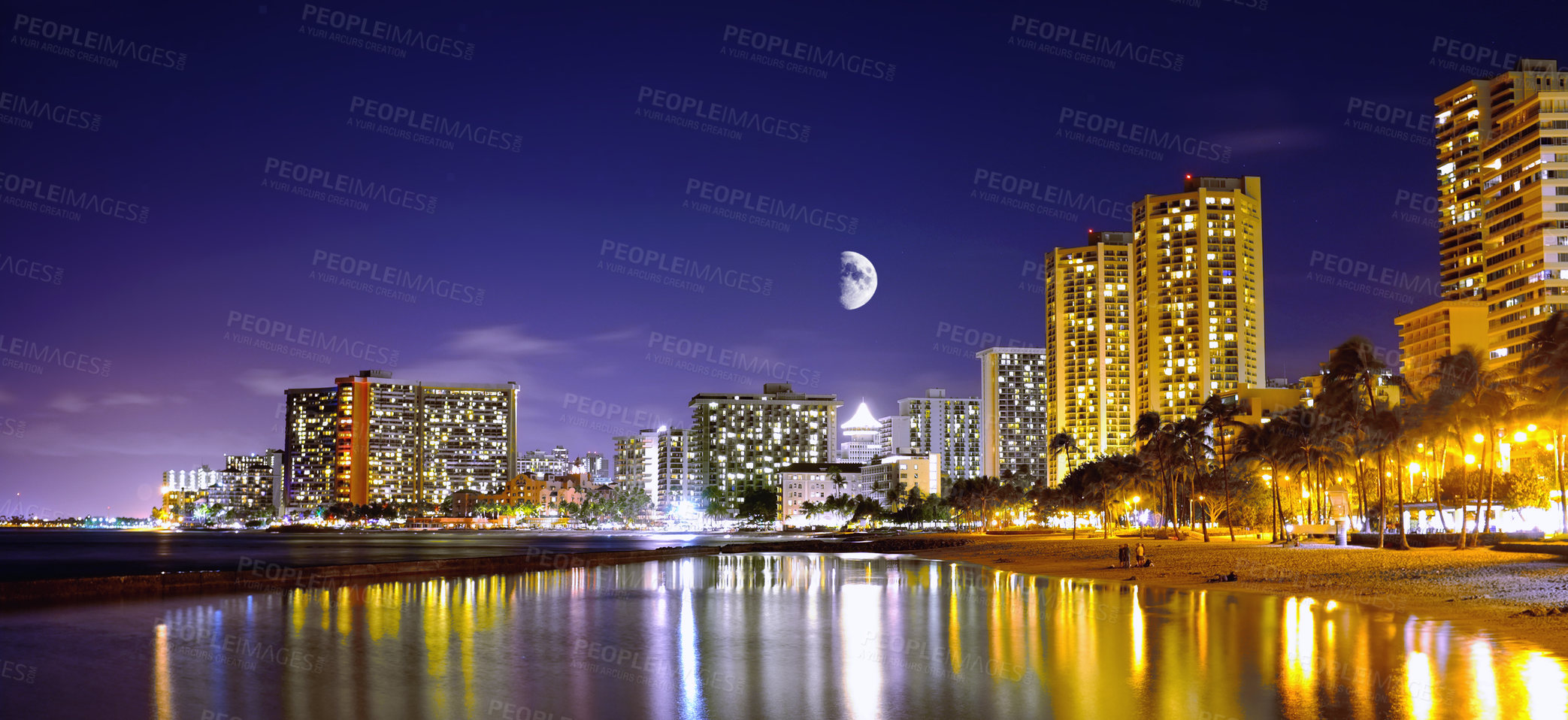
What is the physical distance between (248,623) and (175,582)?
2135 centimetres

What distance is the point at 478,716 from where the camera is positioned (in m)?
21.6

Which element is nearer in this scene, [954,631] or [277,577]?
[954,631]

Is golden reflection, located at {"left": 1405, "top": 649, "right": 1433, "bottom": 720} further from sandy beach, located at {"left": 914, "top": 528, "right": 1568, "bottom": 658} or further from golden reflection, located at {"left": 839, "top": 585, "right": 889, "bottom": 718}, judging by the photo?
golden reflection, located at {"left": 839, "top": 585, "right": 889, "bottom": 718}

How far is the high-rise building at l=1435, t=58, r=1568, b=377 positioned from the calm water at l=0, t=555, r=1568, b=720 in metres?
129

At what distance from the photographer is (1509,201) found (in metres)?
162

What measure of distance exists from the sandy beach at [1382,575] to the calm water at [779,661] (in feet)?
6.04

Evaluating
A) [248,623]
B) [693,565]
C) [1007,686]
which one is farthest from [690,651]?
[693,565]

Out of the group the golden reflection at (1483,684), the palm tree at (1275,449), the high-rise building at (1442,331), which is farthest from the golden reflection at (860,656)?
the high-rise building at (1442,331)

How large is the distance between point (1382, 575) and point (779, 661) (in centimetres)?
2951

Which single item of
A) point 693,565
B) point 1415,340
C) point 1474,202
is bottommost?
point 693,565

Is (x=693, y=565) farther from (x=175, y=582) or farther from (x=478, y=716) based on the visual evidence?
(x=478, y=716)

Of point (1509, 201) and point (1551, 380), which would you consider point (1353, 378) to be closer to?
point (1551, 380)

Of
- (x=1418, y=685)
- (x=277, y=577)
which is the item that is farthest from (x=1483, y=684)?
(x=277, y=577)

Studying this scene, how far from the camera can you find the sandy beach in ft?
104
